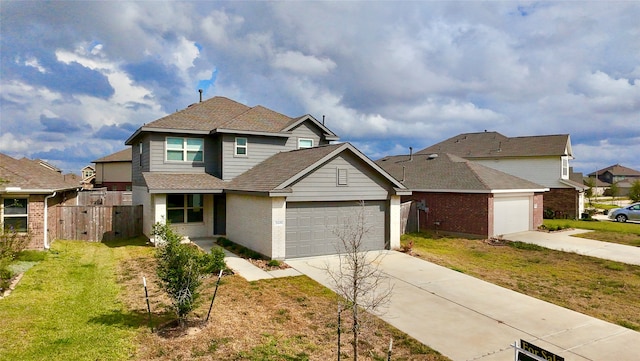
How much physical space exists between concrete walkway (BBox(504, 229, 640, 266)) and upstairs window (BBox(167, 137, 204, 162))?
680 inches

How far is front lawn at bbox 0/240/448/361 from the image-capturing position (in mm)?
6711

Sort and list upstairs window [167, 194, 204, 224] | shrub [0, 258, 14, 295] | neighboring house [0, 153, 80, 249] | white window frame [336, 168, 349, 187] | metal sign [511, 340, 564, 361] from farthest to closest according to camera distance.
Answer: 1. upstairs window [167, 194, 204, 224]
2. white window frame [336, 168, 349, 187]
3. neighboring house [0, 153, 80, 249]
4. shrub [0, 258, 14, 295]
5. metal sign [511, 340, 564, 361]

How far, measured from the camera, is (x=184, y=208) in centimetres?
1858

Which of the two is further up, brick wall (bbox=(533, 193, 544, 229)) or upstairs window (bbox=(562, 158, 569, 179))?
upstairs window (bbox=(562, 158, 569, 179))

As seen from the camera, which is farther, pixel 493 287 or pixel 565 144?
pixel 565 144

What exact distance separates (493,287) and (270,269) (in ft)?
23.0

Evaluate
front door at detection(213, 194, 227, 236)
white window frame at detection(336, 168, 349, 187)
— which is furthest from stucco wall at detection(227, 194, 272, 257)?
white window frame at detection(336, 168, 349, 187)

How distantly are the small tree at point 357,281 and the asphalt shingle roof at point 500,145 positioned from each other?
23826 millimetres

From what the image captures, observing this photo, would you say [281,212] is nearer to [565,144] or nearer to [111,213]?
[111,213]

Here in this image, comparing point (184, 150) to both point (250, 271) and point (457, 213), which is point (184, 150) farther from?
point (457, 213)

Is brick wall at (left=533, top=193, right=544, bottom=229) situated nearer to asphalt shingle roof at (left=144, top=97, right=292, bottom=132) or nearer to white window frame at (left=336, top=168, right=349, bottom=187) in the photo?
white window frame at (left=336, top=168, right=349, bottom=187)

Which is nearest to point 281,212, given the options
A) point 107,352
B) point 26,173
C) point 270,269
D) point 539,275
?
point 270,269

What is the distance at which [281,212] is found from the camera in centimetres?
1380

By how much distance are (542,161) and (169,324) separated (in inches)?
1305
